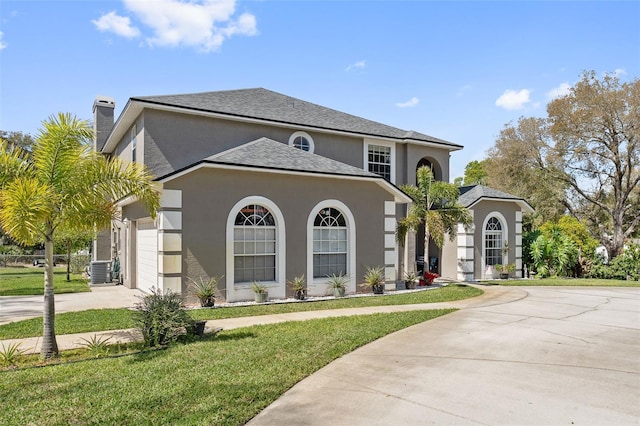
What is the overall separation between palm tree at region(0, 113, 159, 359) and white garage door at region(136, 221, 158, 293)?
18.2 feet

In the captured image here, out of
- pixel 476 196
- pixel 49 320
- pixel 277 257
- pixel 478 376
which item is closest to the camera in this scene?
pixel 478 376

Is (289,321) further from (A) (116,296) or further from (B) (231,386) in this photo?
(A) (116,296)

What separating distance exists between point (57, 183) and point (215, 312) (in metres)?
5.47

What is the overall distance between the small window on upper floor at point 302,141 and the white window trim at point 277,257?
A: 16.1ft

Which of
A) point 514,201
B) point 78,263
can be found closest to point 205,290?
point 514,201

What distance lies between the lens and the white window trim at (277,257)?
1343 cm

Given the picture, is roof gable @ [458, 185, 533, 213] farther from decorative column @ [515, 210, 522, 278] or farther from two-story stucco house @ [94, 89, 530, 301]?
two-story stucco house @ [94, 89, 530, 301]

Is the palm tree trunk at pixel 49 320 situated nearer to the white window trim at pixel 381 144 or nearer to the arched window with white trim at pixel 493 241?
the white window trim at pixel 381 144

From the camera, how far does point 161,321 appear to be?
321 inches

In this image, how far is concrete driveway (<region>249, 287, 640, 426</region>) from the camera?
5082 millimetres

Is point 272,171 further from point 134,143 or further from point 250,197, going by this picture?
point 134,143

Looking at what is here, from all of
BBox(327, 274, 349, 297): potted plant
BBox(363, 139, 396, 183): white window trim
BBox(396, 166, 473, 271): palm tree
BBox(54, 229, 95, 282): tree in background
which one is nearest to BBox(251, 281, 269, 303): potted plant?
BBox(327, 274, 349, 297): potted plant

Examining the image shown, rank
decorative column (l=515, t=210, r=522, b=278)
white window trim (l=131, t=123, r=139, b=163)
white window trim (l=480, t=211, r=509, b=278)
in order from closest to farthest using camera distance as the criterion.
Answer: white window trim (l=131, t=123, r=139, b=163) → white window trim (l=480, t=211, r=509, b=278) → decorative column (l=515, t=210, r=522, b=278)

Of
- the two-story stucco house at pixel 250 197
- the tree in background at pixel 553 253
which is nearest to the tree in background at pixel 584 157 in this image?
the tree in background at pixel 553 253
